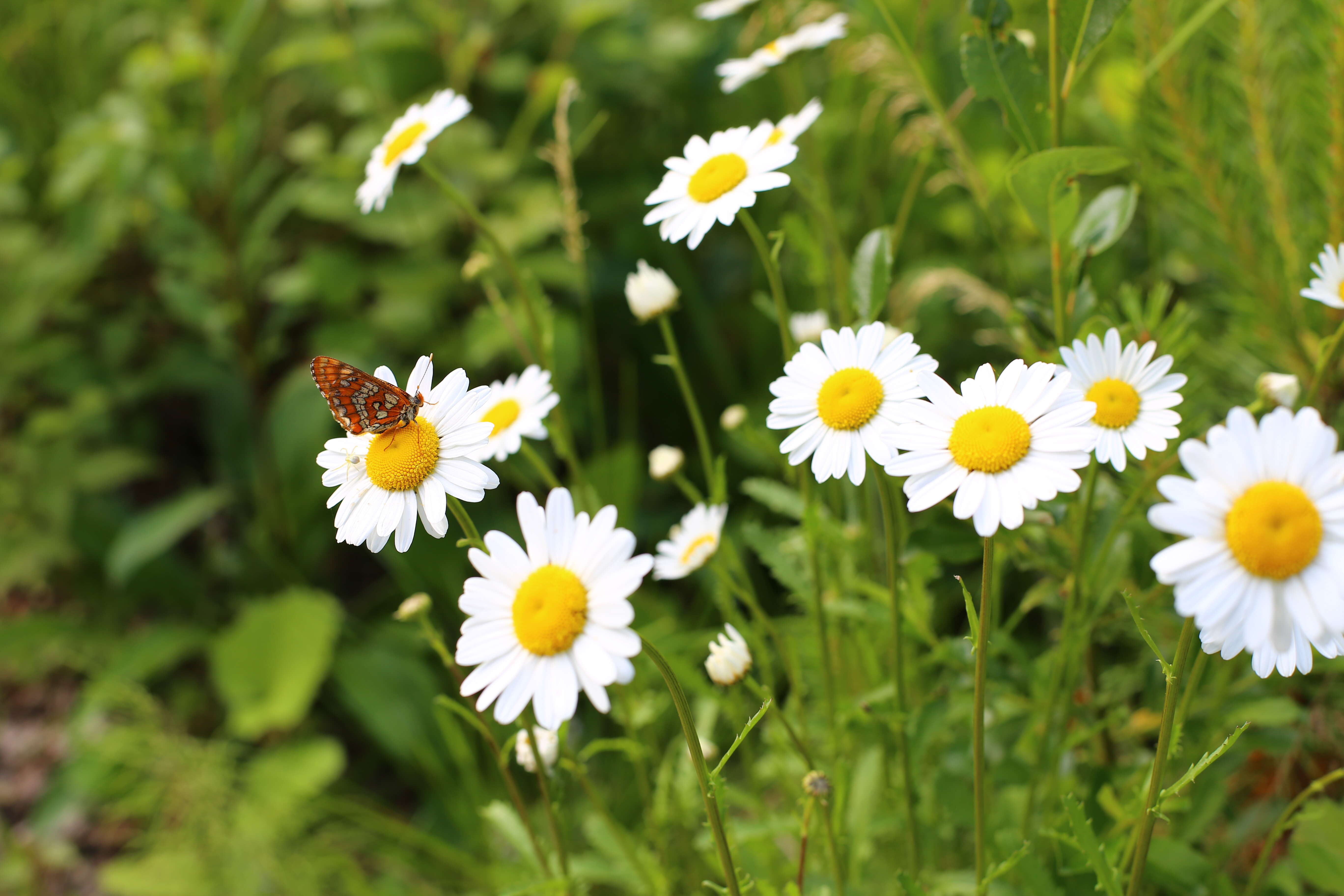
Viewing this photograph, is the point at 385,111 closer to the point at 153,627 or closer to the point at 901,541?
the point at 153,627

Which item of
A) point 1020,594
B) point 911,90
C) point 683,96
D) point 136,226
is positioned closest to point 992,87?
point 911,90

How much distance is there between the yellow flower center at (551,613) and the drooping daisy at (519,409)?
222mm

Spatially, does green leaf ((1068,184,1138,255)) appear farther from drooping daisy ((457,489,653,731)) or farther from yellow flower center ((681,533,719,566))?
drooping daisy ((457,489,653,731))

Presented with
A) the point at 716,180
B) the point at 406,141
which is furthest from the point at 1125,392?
the point at 406,141

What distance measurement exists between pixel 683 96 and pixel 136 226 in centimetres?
139

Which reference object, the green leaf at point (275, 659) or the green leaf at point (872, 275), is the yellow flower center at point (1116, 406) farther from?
the green leaf at point (275, 659)

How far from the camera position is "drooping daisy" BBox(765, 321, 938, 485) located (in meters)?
0.66

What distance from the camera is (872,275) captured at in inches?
33.0

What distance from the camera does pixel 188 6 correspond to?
7.11ft

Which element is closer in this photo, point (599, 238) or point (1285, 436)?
point (1285, 436)

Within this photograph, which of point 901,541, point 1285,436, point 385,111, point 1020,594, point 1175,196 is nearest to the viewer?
point 1285,436

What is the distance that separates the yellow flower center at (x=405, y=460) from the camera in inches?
25.4

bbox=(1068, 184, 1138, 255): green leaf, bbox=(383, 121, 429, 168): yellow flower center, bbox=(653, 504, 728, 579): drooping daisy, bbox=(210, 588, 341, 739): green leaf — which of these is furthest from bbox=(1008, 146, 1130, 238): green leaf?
bbox=(210, 588, 341, 739): green leaf

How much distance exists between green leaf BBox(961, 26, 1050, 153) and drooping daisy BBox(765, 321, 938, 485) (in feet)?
0.79
